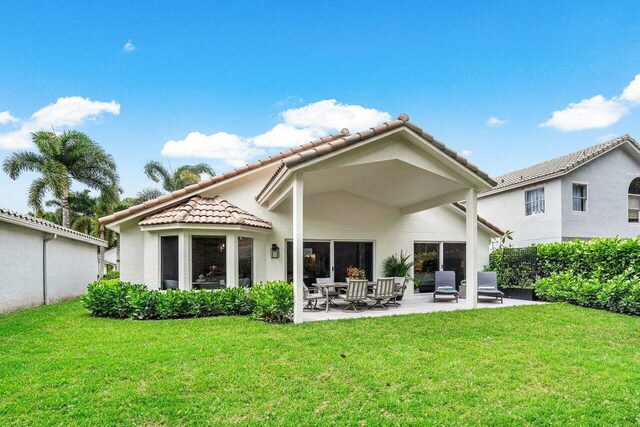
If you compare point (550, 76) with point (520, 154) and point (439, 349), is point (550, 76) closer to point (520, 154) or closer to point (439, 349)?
point (520, 154)

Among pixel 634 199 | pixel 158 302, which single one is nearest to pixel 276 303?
pixel 158 302

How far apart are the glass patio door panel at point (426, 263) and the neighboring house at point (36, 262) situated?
577 inches

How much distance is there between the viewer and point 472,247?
35.5 ft

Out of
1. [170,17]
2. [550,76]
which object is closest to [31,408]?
[170,17]

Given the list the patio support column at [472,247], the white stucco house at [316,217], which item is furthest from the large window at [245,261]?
the patio support column at [472,247]

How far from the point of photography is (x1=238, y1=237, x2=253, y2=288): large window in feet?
39.4

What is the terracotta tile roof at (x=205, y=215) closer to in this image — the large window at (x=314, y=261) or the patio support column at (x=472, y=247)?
the large window at (x=314, y=261)

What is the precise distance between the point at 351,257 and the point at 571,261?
7889 mm

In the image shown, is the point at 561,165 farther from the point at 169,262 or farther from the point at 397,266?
the point at 169,262

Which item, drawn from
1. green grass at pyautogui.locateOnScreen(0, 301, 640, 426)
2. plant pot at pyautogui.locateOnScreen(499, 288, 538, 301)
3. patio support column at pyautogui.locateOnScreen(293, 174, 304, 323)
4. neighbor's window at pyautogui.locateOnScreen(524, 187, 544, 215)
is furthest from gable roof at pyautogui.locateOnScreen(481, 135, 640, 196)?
patio support column at pyautogui.locateOnScreen(293, 174, 304, 323)

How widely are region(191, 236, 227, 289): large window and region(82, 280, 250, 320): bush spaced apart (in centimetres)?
87

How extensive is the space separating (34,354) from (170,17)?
526 inches

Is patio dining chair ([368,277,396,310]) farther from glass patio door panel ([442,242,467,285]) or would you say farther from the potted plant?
glass patio door panel ([442,242,467,285])

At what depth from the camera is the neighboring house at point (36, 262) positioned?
11.8m
